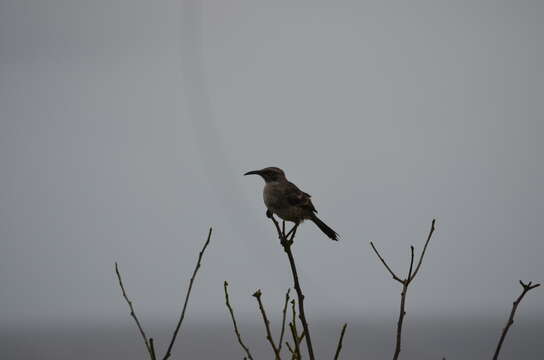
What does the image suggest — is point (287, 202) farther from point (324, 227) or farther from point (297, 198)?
point (324, 227)

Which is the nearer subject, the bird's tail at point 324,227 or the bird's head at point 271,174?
the bird's tail at point 324,227

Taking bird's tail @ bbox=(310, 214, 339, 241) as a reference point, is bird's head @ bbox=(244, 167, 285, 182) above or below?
above

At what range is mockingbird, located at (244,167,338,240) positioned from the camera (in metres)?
5.21

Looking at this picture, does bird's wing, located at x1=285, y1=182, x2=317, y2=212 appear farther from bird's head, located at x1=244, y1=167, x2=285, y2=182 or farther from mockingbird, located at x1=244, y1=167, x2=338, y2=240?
bird's head, located at x1=244, y1=167, x2=285, y2=182

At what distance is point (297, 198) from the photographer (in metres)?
5.30

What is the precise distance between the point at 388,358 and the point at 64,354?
189 ft

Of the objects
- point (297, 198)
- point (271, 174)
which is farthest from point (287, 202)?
point (271, 174)

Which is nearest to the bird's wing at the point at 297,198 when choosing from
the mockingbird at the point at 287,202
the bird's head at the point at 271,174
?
the mockingbird at the point at 287,202

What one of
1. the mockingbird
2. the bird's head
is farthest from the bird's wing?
the bird's head

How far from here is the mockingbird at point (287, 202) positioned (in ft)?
17.1

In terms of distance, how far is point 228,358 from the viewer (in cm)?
7925

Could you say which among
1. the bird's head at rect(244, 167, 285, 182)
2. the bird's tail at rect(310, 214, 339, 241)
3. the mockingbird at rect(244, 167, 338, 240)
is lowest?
the bird's tail at rect(310, 214, 339, 241)

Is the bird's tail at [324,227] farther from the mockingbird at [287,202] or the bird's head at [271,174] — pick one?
the bird's head at [271,174]

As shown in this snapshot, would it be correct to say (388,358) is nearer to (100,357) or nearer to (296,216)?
(100,357)
